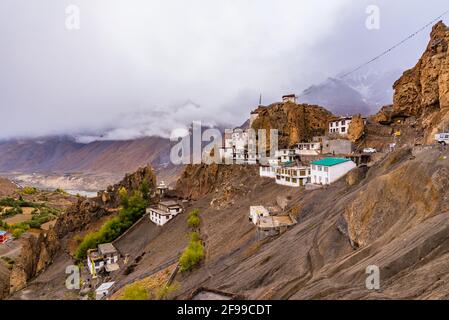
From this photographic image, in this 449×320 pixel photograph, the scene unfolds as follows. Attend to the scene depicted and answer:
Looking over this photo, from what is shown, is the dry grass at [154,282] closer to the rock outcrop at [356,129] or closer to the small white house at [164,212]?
the small white house at [164,212]

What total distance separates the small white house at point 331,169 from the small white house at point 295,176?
7.62ft

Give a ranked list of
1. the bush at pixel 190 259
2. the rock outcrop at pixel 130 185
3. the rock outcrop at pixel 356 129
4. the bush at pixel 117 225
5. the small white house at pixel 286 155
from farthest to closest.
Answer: the rock outcrop at pixel 130 185 → the bush at pixel 117 225 → the small white house at pixel 286 155 → the rock outcrop at pixel 356 129 → the bush at pixel 190 259

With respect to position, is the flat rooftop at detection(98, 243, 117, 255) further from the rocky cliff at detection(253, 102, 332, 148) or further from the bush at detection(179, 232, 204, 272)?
the rocky cliff at detection(253, 102, 332, 148)

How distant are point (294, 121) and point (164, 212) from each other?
31.1m

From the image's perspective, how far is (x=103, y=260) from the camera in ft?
177

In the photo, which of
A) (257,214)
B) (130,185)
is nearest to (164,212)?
(130,185)

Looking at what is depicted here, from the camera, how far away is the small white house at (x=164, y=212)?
61.7m

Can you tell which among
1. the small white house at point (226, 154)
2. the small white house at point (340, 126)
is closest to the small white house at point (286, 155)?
the small white house at point (340, 126)

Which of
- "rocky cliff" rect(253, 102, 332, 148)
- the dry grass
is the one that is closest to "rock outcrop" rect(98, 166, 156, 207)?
"rocky cliff" rect(253, 102, 332, 148)

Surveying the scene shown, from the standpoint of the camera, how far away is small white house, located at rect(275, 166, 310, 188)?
48781mm

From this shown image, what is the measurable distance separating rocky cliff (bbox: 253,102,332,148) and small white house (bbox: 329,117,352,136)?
2.74 m

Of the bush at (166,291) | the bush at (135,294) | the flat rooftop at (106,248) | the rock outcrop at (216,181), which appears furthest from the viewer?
the rock outcrop at (216,181)

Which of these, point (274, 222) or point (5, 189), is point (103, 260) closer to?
point (274, 222)
